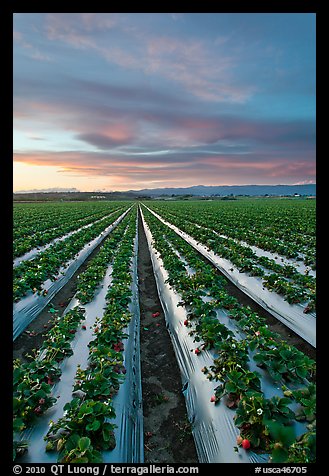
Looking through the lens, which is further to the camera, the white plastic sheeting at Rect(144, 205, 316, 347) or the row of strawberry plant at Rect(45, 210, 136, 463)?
the white plastic sheeting at Rect(144, 205, 316, 347)

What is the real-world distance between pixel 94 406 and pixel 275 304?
5.01m

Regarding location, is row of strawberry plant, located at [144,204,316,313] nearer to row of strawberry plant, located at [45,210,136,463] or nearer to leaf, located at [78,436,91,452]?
row of strawberry plant, located at [45,210,136,463]

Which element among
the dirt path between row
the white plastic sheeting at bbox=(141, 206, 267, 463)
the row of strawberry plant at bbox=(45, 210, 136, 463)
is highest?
the row of strawberry plant at bbox=(45, 210, 136, 463)

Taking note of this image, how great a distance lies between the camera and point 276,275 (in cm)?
727

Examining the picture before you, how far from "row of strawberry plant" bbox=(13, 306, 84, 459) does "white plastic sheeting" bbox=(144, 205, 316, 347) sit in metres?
4.58

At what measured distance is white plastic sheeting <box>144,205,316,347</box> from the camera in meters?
5.34

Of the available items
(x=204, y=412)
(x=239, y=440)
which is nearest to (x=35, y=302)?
(x=204, y=412)

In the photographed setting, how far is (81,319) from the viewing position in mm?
5438

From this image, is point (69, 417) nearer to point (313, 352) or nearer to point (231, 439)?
point (231, 439)

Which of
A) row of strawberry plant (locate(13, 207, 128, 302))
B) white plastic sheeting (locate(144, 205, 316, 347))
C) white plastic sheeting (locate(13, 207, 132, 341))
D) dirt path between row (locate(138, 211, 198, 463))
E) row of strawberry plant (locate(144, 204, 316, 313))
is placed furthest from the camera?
row of strawberry plant (locate(13, 207, 128, 302))

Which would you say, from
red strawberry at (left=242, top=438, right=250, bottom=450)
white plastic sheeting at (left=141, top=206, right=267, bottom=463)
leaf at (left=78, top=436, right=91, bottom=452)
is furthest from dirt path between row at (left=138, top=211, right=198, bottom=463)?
leaf at (left=78, top=436, right=91, bottom=452)

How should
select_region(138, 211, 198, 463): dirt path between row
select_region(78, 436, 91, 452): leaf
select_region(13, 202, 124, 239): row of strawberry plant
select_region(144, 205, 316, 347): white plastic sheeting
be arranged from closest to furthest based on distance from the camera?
select_region(78, 436, 91, 452): leaf → select_region(138, 211, 198, 463): dirt path between row → select_region(144, 205, 316, 347): white plastic sheeting → select_region(13, 202, 124, 239): row of strawberry plant

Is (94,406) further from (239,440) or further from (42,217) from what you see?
(42,217)

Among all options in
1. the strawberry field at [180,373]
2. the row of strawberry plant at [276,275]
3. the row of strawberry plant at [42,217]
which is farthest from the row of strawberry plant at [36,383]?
the row of strawberry plant at [42,217]
